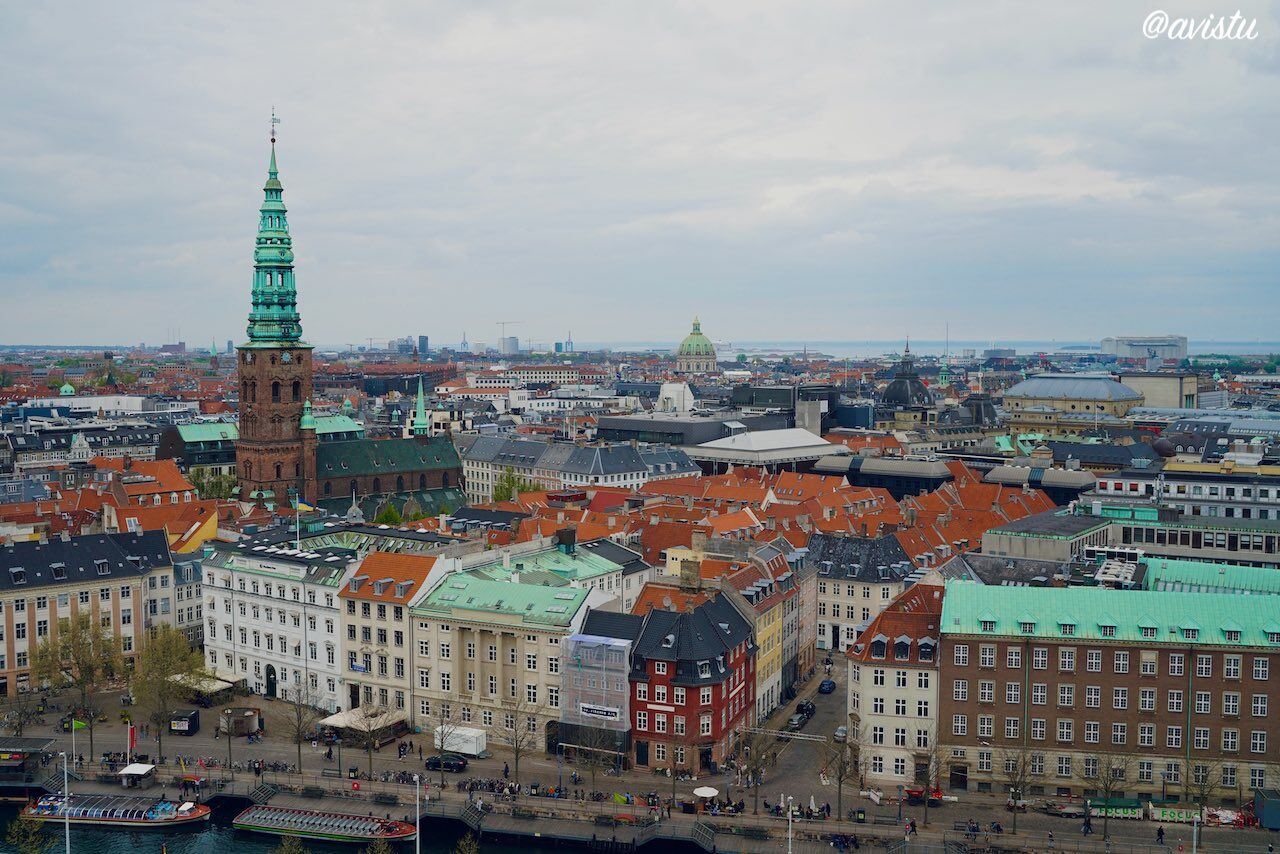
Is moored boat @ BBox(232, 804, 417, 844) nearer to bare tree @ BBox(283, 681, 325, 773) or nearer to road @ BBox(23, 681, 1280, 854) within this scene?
bare tree @ BBox(283, 681, 325, 773)

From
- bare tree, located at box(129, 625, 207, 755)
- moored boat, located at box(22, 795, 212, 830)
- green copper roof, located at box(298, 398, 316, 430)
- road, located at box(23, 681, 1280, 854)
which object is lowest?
moored boat, located at box(22, 795, 212, 830)

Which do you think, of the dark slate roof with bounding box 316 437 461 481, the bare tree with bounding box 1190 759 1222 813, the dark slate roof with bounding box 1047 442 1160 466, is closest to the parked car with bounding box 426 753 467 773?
the bare tree with bounding box 1190 759 1222 813

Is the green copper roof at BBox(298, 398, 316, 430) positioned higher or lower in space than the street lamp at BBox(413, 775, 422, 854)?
higher

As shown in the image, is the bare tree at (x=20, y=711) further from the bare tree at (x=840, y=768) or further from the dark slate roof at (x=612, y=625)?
the bare tree at (x=840, y=768)

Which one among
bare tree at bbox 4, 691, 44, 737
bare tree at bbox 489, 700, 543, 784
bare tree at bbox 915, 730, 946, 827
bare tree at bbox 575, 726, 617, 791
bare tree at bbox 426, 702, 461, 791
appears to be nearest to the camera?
bare tree at bbox 915, 730, 946, 827

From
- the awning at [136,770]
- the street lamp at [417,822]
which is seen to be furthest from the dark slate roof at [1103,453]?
the awning at [136,770]

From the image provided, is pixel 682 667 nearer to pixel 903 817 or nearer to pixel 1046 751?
pixel 903 817
